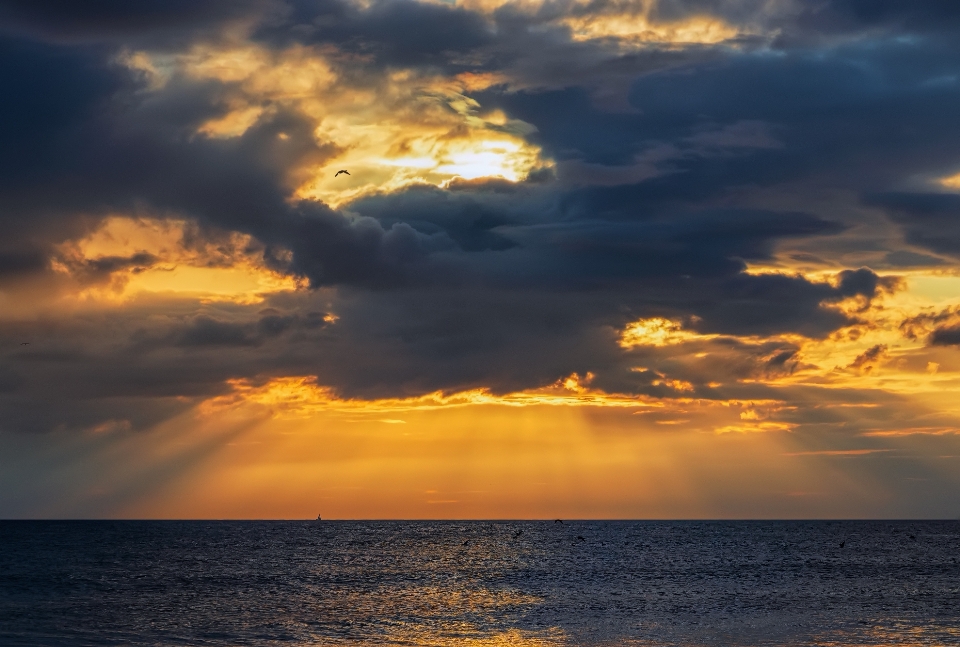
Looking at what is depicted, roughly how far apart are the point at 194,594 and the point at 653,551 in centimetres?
9560

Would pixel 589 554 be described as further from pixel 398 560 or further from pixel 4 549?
pixel 4 549

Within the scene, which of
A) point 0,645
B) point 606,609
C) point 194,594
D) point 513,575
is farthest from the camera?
point 513,575

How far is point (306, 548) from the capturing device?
170125 mm

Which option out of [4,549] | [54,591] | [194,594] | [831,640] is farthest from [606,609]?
[4,549]

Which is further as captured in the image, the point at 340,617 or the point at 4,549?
the point at 4,549

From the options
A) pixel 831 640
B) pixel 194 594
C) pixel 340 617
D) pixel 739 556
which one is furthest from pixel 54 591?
pixel 739 556

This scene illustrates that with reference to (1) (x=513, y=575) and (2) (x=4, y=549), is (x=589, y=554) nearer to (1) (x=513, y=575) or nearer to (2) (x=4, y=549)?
(1) (x=513, y=575)

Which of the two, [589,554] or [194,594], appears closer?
[194,594]

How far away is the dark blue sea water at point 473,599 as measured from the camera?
6244cm

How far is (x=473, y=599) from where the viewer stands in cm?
8362

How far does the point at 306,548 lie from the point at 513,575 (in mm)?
70316

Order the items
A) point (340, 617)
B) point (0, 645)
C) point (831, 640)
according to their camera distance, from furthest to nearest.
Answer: point (340, 617), point (831, 640), point (0, 645)

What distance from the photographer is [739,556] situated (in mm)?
150000

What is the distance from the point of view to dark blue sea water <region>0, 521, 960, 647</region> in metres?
62.4
